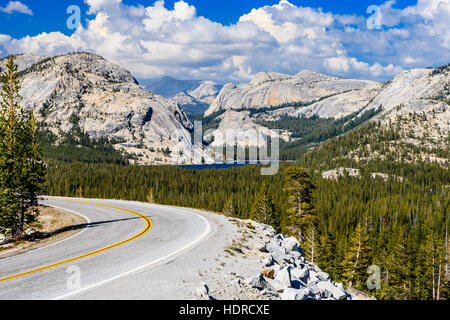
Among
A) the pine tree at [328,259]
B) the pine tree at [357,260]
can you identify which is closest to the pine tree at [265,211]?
the pine tree at [328,259]

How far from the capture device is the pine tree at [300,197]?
1690 inches

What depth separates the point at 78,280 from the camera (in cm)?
1142

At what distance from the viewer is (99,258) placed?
47.9 ft

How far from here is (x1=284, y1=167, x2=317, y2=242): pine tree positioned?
42.9 meters

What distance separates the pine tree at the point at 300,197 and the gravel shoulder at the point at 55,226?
26.7 metres

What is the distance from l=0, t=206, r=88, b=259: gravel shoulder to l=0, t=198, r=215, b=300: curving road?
1011mm

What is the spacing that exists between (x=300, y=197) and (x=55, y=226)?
100 feet

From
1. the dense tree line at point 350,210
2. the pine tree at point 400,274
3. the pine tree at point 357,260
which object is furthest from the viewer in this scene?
the pine tree at point 400,274

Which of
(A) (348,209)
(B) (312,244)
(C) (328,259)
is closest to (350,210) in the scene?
(A) (348,209)

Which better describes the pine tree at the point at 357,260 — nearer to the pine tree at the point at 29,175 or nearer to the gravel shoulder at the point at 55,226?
the gravel shoulder at the point at 55,226

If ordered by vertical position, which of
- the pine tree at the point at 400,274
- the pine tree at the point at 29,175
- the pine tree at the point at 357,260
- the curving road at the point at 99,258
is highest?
the pine tree at the point at 29,175

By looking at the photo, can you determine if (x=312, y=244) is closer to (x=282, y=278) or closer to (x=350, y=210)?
(x=282, y=278)
